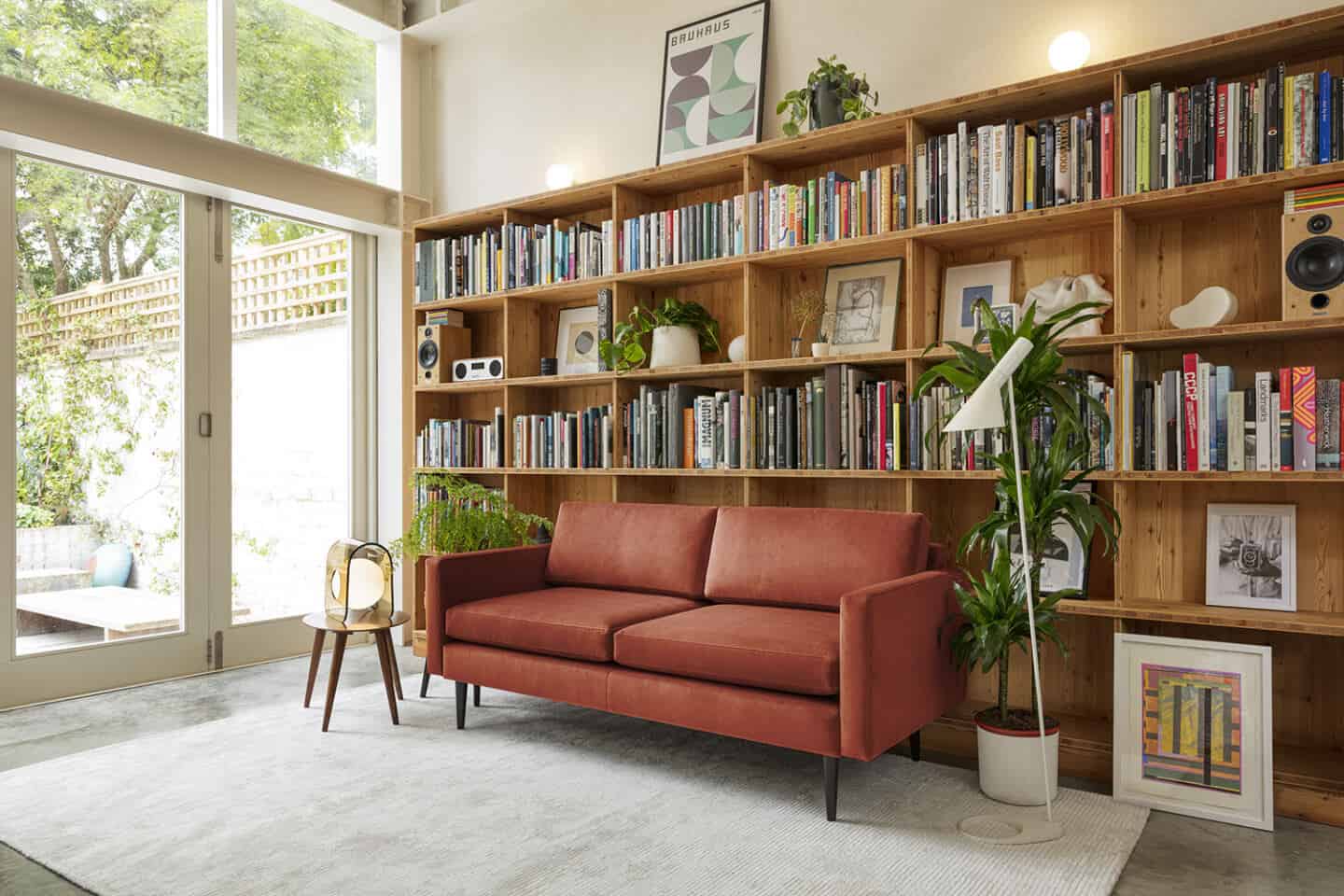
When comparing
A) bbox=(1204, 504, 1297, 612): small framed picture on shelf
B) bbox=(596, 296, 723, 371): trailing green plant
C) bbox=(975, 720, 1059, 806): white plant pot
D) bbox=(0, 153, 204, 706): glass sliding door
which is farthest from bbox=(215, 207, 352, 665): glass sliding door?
bbox=(1204, 504, 1297, 612): small framed picture on shelf

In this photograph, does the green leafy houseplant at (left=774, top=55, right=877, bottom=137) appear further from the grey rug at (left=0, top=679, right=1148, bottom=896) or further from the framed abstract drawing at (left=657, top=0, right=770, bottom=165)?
the grey rug at (left=0, top=679, right=1148, bottom=896)

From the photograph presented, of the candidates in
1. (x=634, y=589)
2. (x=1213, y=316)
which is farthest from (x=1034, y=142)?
(x=634, y=589)

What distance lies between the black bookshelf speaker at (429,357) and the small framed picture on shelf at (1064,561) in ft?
10.2

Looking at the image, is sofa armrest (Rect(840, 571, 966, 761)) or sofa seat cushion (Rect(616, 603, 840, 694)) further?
sofa seat cushion (Rect(616, 603, 840, 694))

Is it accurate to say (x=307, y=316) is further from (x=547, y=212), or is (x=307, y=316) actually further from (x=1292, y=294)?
(x=1292, y=294)

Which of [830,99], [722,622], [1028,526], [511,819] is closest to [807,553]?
[722,622]

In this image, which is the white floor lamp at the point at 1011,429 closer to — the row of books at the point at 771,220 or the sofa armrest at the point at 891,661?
the sofa armrest at the point at 891,661

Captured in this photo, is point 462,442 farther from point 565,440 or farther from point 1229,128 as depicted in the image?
point 1229,128

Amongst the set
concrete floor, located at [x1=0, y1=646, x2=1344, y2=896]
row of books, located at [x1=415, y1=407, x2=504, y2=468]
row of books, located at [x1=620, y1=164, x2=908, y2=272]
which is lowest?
concrete floor, located at [x1=0, y1=646, x2=1344, y2=896]

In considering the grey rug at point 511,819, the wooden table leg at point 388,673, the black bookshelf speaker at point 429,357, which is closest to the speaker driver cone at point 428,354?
the black bookshelf speaker at point 429,357

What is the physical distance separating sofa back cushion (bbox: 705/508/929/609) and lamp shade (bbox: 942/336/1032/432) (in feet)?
2.09

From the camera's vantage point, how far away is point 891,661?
2.56 m

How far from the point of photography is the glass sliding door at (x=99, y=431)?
12.9 feet

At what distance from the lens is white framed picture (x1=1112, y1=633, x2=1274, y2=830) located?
2549 mm
